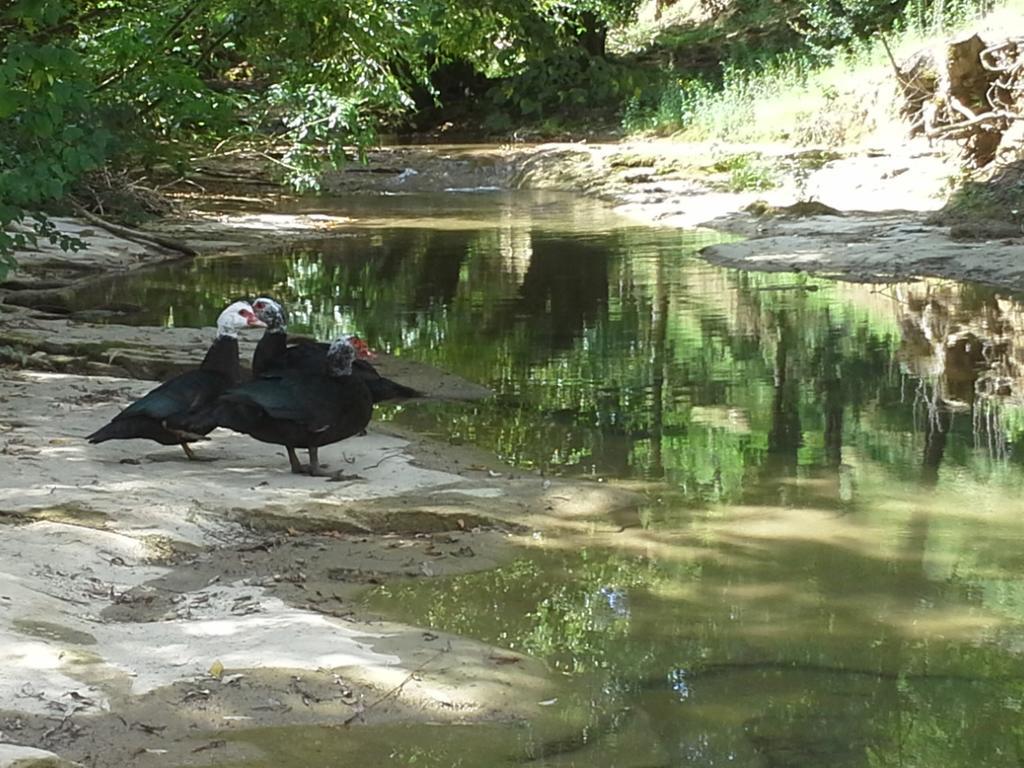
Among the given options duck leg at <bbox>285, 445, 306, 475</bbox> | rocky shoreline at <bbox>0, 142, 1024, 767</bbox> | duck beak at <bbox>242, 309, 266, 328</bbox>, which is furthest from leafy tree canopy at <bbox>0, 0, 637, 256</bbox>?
duck leg at <bbox>285, 445, 306, 475</bbox>

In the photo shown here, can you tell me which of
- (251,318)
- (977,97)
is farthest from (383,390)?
(977,97)

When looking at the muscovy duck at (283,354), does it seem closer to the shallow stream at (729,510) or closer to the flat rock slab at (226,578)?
the flat rock slab at (226,578)

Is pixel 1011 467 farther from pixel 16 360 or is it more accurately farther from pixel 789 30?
pixel 789 30

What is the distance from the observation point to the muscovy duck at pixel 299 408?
23.4 ft

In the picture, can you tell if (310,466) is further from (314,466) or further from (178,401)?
(178,401)

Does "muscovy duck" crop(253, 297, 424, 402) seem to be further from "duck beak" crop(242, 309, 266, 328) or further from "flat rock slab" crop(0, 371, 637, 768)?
"flat rock slab" crop(0, 371, 637, 768)

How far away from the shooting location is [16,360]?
9.92 metres

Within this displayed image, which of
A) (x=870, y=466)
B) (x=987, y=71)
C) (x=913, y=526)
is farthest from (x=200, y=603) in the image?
(x=987, y=71)

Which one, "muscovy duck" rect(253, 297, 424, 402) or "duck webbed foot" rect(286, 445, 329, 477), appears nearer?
"duck webbed foot" rect(286, 445, 329, 477)

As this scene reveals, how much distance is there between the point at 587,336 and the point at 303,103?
700cm

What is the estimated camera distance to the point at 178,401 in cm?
745

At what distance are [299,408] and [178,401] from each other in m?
0.72

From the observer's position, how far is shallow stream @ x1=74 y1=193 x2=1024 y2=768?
4.54 meters

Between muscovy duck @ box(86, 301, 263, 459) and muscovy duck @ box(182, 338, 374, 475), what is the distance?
97mm
